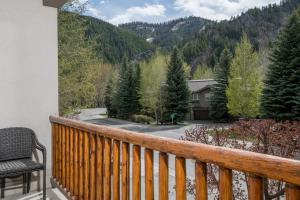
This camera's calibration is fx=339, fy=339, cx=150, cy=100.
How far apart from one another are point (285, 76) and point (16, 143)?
18.5 m

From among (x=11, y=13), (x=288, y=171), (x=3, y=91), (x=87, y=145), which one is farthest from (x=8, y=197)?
(x=288, y=171)

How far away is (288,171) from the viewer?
3.20 ft

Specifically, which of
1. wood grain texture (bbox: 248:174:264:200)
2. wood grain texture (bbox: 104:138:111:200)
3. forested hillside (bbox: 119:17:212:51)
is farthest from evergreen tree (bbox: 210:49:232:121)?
forested hillside (bbox: 119:17:212:51)

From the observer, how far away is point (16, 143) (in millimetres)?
3240

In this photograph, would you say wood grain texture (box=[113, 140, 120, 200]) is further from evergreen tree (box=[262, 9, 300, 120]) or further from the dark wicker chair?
evergreen tree (box=[262, 9, 300, 120])

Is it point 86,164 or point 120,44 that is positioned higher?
point 120,44

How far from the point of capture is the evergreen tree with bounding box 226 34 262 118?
24.8 metres

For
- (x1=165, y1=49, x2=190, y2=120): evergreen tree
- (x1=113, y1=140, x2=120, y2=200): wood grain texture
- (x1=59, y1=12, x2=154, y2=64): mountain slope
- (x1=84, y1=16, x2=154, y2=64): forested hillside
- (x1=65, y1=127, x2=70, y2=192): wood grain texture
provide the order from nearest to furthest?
(x1=113, y1=140, x2=120, y2=200): wood grain texture → (x1=65, y1=127, x2=70, y2=192): wood grain texture → (x1=165, y1=49, x2=190, y2=120): evergreen tree → (x1=59, y1=12, x2=154, y2=64): mountain slope → (x1=84, y1=16, x2=154, y2=64): forested hillside

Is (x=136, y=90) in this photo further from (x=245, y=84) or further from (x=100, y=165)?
(x=100, y=165)

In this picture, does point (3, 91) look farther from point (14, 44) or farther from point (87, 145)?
point (87, 145)

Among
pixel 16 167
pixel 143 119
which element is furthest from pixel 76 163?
pixel 143 119

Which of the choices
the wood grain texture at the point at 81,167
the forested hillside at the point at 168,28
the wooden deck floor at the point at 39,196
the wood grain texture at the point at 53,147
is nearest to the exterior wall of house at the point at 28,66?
the wood grain texture at the point at 53,147

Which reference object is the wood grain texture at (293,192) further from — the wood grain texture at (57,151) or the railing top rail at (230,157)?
the wood grain texture at (57,151)

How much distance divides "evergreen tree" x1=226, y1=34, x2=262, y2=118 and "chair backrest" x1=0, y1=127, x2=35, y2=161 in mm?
22991
